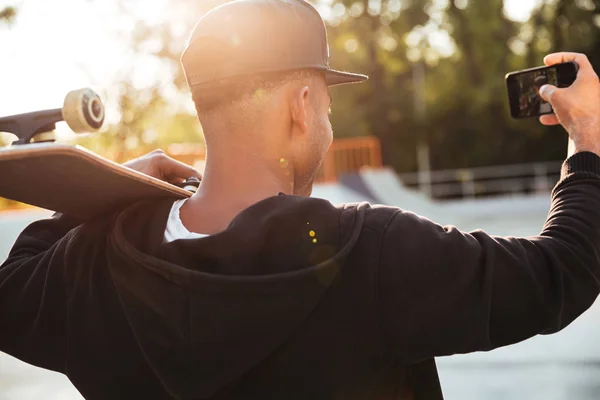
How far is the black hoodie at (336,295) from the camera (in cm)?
129

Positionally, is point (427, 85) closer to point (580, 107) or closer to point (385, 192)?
point (385, 192)

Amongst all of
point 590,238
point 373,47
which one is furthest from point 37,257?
point 373,47

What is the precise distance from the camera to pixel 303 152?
1.51 meters

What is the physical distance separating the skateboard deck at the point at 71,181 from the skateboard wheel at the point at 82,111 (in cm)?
10

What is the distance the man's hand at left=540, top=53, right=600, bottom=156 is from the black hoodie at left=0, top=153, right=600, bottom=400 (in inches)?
2.6

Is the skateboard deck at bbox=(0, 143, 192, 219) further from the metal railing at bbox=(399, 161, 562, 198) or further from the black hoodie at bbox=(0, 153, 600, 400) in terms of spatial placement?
the metal railing at bbox=(399, 161, 562, 198)

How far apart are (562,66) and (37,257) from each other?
128cm

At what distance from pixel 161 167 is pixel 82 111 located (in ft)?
1.48

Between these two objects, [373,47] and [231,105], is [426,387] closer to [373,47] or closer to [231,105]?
[231,105]

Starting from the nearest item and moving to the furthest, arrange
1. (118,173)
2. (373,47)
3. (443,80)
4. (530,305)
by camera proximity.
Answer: (530,305) < (118,173) < (373,47) < (443,80)

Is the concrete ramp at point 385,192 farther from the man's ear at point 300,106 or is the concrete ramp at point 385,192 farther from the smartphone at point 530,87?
the man's ear at point 300,106

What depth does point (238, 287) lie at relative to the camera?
4.40ft

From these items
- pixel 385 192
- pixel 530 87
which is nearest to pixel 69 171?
pixel 530 87

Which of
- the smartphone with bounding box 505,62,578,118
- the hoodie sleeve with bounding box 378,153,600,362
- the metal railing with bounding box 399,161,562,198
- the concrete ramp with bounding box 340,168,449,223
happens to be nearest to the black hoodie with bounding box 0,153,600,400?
the hoodie sleeve with bounding box 378,153,600,362
